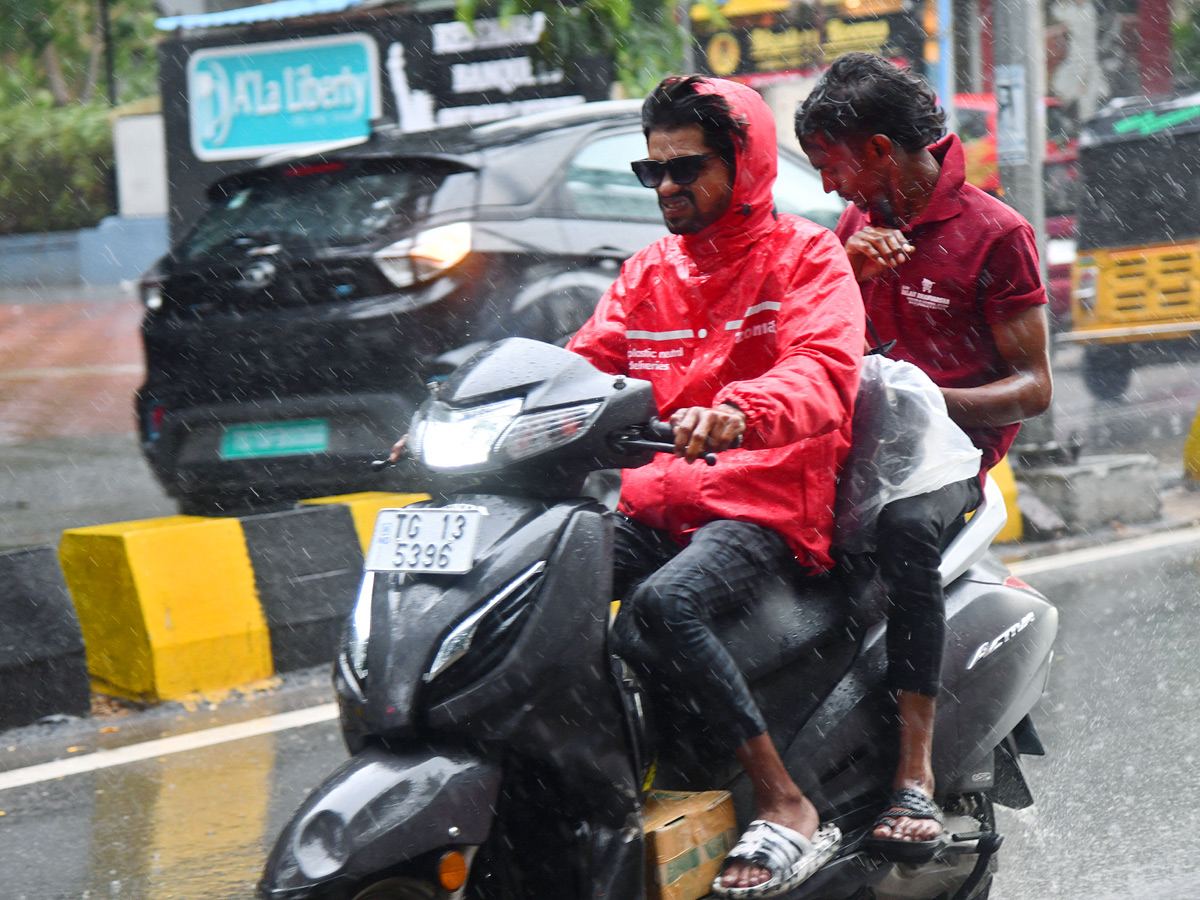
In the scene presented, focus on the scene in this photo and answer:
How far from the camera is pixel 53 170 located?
25312mm

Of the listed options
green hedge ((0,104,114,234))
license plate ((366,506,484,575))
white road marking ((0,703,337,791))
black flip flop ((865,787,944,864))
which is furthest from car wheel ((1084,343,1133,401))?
green hedge ((0,104,114,234))

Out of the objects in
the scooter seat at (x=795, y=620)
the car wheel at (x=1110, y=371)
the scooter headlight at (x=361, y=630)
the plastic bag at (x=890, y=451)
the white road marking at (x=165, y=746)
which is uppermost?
the plastic bag at (x=890, y=451)

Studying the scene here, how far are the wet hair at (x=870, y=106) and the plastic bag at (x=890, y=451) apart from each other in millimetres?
557

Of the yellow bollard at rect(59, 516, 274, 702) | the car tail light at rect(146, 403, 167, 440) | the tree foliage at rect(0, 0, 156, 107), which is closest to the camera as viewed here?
the yellow bollard at rect(59, 516, 274, 702)

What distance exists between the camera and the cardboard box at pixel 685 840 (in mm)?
2779

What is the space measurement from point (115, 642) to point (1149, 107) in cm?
1275

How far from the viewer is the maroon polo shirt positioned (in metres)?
Result: 3.39

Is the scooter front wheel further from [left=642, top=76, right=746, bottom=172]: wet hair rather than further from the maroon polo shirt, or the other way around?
the maroon polo shirt

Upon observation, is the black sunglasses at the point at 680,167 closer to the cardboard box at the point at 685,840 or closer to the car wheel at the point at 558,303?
the cardboard box at the point at 685,840

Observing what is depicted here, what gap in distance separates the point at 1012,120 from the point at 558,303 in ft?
9.68

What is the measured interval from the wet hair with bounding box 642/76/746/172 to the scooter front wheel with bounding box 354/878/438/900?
143cm

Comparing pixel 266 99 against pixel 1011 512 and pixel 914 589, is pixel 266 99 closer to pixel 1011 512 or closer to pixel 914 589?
pixel 1011 512

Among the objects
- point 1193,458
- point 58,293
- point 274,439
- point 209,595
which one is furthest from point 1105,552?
point 58,293

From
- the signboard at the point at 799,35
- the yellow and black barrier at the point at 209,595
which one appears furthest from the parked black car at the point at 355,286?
the signboard at the point at 799,35
